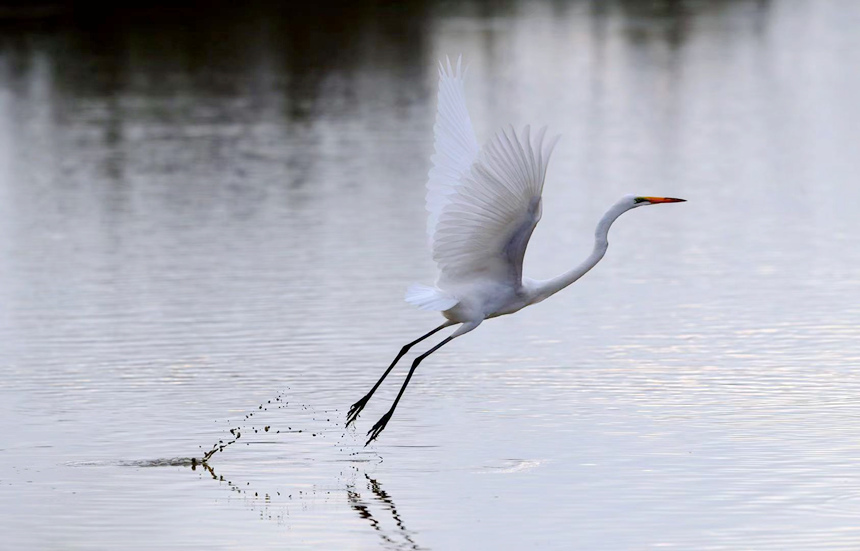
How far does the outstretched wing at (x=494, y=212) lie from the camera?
25.9ft

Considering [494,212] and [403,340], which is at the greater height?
[494,212]

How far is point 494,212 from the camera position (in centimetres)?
832

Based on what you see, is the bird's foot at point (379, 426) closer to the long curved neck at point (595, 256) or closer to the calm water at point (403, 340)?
the calm water at point (403, 340)

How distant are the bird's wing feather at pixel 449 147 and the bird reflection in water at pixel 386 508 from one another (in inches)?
70.2

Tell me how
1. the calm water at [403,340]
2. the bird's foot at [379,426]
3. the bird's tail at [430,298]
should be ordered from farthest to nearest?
the bird's tail at [430,298]
the bird's foot at [379,426]
the calm water at [403,340]

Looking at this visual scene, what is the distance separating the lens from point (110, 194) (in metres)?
18.8

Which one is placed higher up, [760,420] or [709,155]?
[760,420]

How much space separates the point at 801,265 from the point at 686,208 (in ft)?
11.0

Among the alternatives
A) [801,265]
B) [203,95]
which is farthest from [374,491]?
[203,95]

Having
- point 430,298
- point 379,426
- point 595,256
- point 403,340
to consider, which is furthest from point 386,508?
point 403,340

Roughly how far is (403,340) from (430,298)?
271 centimetres

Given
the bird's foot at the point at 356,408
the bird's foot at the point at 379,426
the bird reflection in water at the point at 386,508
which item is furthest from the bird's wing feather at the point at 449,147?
the bird reflection in water at the point at 386,508

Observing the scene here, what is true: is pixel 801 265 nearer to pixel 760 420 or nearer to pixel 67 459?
pixel 760 420

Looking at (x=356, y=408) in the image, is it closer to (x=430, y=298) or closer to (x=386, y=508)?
(x=430, y=298)
